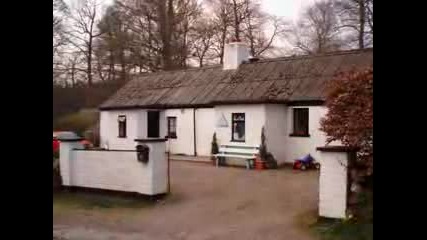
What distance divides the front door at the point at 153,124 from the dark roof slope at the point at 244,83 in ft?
Result: 1.51

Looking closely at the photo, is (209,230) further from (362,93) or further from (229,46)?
(229,46)

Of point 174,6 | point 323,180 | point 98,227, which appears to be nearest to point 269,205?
point 323,180

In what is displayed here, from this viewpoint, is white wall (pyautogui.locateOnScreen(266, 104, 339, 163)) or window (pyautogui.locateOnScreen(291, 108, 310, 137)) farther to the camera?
window (pyautogui.locateOnScreen(291, 108, 310, 137))

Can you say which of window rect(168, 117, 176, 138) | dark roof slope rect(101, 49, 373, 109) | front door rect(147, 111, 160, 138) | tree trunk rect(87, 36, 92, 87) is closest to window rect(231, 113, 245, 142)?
dark roof slope rect(101, 49, 373, 109)

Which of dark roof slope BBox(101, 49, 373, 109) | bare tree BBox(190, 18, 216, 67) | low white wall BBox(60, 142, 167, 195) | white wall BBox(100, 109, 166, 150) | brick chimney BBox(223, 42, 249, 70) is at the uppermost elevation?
bare tree BBox(190, 18, 216, 67)

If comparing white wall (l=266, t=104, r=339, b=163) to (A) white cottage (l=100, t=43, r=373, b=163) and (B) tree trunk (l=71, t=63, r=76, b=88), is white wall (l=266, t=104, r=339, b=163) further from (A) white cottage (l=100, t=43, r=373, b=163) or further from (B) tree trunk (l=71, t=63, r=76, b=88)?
(B) tree trunk (l=71, t=63, r=76, b=88)

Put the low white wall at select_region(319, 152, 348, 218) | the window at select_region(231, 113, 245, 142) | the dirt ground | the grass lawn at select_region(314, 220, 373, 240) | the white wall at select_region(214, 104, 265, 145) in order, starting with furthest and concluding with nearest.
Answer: the window at select_region(231, 113, 245, 142)
the white wall at select_region(214, 104, 265, 145)
the low white wall at select_region(319, 152, 348, 218)
the dirt ground
the grass lawn at select_region(314, 220, 373, 240)

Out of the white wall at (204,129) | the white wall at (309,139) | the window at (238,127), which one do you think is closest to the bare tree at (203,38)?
the white wall at (204,129)

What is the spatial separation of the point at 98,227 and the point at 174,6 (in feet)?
60.1

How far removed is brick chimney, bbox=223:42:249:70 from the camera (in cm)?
1699

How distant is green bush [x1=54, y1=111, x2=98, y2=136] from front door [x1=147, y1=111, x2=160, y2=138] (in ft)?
6.60

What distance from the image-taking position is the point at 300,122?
45.3 ft

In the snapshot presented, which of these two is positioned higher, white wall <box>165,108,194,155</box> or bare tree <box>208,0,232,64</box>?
bare tree <box>208,0,232,64</box>
